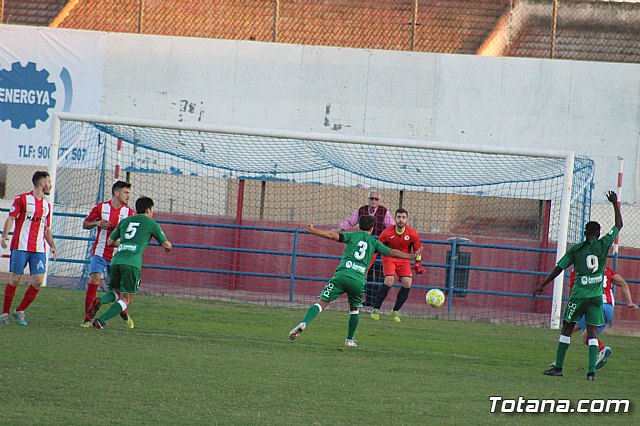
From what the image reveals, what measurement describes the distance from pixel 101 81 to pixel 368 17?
7659mm

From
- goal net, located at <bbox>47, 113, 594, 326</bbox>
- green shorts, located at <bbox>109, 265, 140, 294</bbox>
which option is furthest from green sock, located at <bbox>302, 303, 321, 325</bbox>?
goal net, located at <bbox>47, 113, 594, 326</bbox>

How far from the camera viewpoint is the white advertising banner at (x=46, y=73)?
20.0 meters

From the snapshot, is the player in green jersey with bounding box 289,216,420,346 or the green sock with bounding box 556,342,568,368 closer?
the green sock with bounding box 556,342,568,368

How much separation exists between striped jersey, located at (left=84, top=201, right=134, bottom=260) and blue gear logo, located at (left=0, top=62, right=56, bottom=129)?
28.7 ft

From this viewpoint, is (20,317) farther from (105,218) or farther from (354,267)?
(354,267)

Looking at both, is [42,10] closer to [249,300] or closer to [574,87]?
[249,300]

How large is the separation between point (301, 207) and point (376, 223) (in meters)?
3.95

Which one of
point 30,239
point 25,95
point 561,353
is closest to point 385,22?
point 25,95

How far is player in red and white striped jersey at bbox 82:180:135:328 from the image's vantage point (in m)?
11.9

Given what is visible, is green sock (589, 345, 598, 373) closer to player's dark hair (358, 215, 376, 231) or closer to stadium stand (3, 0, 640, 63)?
player's dark hair (358, 215, 376, 231)

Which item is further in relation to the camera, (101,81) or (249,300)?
(101,81)

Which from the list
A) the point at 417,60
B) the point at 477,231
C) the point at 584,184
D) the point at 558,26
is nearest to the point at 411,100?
the point at 417,60

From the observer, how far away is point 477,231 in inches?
803

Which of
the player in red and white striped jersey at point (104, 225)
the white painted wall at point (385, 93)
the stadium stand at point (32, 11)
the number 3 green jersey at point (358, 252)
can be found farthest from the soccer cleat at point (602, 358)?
the stadium stand at point (32, 11)
